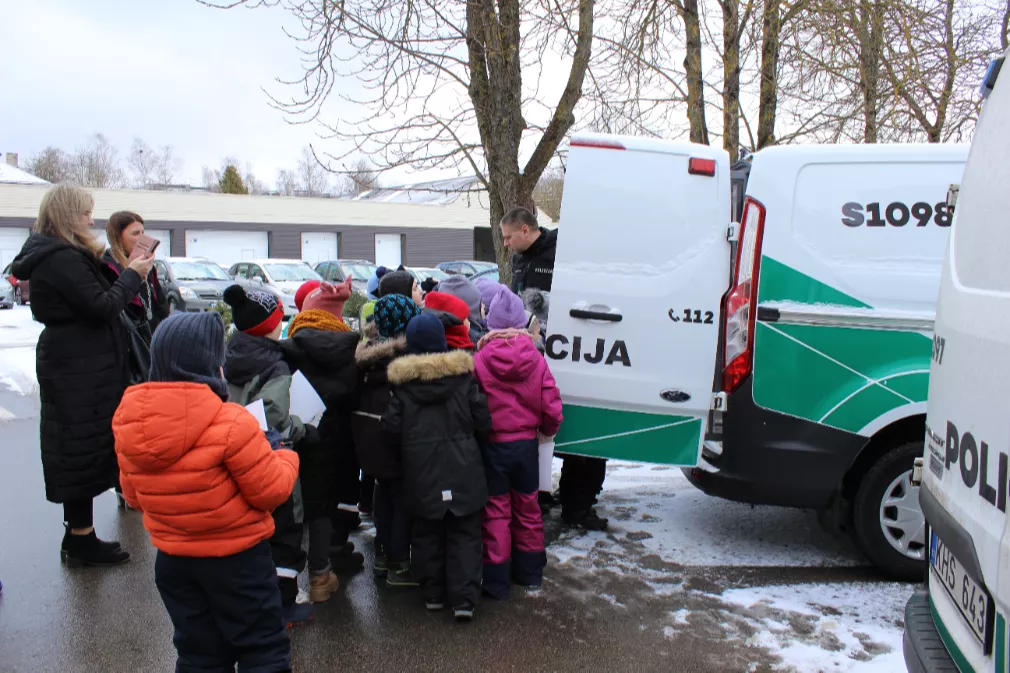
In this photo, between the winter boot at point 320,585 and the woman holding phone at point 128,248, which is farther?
the woman holding phone at point 128,248

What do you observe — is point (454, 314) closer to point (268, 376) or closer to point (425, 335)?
point (425, 335)

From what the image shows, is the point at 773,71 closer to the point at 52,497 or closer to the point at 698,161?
the point at 698,161

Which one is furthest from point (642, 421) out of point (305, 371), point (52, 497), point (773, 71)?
point (773, 71)

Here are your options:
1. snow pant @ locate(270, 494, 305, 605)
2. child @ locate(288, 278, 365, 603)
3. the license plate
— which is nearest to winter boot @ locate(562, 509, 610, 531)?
child @ locate(288, 278, 365, 603)

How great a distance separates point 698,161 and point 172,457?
112 inches

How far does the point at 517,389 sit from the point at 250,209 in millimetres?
41020

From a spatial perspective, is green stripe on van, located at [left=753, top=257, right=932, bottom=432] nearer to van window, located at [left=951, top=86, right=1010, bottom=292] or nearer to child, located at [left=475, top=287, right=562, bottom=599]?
child, located at [left=475, top=287, right=562, bottom=599]

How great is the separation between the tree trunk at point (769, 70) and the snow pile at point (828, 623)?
590cm

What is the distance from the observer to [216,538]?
102 inches

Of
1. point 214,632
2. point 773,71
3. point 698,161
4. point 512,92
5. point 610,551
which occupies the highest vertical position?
point 773,71

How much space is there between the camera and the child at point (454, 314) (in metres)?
4.02

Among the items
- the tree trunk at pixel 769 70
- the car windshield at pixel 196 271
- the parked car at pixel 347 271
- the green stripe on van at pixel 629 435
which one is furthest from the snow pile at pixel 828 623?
the car windshield at pixel 196 271

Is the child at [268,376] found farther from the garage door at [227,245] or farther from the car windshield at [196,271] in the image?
the garage door at [227,245]

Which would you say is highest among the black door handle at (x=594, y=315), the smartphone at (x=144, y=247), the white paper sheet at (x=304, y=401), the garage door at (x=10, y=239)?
the garage door at (x=10, y=239)
